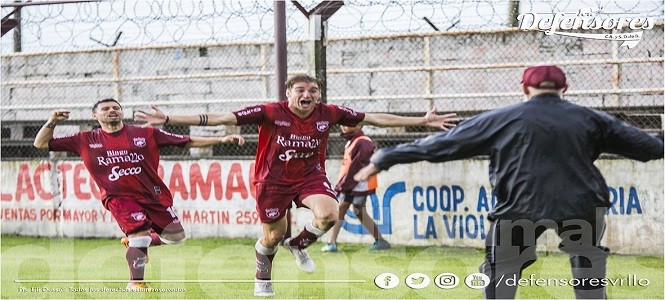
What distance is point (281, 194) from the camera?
9.43 metres

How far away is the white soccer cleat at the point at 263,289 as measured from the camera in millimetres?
8930

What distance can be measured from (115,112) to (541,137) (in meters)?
5.14

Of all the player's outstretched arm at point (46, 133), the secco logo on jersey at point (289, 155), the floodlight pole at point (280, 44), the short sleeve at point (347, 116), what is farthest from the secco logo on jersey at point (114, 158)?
the floodlight pole at point (280, 44)

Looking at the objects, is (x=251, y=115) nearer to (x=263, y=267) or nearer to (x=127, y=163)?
(x=263, y=267)

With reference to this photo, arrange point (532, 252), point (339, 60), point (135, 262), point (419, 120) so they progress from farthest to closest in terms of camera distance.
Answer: point (339, 60) < point (135, 262) < point (419, 120) < point (532, 252)

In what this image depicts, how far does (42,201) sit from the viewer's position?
15453 millimetres

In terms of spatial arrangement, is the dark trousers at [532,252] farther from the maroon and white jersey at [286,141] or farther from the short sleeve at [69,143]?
the short sleeve at [69,143]

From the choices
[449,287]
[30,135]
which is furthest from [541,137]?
[30,135]

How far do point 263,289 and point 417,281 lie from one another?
1530 millimetres

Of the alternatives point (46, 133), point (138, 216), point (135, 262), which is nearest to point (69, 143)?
point (46, 133)

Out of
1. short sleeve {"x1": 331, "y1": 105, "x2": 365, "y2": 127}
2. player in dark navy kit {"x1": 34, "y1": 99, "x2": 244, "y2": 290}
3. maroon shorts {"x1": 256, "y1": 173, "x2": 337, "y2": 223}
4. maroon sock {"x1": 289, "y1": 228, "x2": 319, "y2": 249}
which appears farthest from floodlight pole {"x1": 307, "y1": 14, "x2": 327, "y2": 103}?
maroon shorts {"x1": 256, "y1": 173, "x2": 337, "y2": 223}

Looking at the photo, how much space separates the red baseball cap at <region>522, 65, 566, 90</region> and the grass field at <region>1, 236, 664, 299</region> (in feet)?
10.2

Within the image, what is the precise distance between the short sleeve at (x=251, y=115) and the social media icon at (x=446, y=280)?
212 cm

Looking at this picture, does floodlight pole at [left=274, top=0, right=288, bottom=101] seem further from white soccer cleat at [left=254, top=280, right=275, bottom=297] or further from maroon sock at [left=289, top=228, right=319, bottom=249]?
white soccer cleat at [left=254, top=280, right=275, bottom=297]
